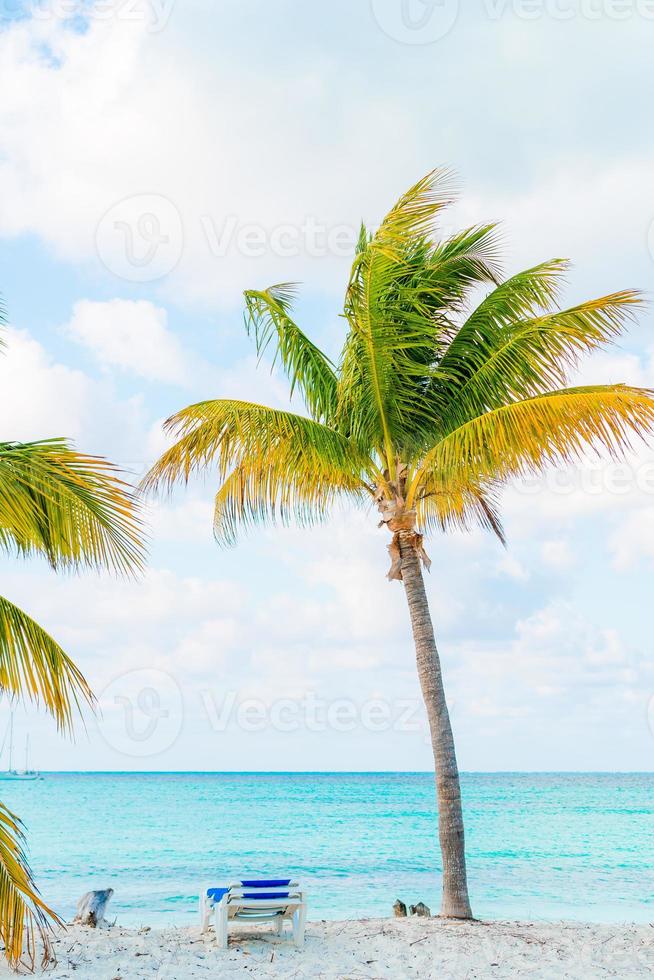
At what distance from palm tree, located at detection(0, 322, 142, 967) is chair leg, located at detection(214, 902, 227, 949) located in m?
1.95

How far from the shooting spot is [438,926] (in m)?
7.46

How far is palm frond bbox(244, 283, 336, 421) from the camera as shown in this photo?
29.9 ft

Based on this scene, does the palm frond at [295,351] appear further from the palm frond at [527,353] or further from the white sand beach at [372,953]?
the white sand beach at [372,953]

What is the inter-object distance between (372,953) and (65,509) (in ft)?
14.3

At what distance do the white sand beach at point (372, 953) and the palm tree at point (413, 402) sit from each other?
84cm

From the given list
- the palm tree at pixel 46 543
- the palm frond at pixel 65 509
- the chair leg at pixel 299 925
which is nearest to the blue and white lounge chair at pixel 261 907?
the chair leg at pixel 299 925

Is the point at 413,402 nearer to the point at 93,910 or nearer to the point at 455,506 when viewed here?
the point at 455,506

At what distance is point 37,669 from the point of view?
5.24m

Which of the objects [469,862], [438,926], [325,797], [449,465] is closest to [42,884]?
[469,862]

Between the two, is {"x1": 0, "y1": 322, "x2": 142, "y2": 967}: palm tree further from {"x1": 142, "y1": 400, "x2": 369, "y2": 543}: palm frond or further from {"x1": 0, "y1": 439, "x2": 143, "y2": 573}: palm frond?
{"x1": 142, "y1": 400, "x2": 369, "y2": 543}: palm frond

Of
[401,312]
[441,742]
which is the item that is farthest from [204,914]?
[401,312]

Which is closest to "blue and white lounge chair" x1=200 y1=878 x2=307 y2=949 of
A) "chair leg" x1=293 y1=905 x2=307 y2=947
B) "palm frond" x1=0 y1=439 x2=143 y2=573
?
"chair leg" x1=293 y1=905 x2=307 y2=947

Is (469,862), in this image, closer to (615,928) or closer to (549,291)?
(615,928)

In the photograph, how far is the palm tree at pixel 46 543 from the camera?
5.09 meters
